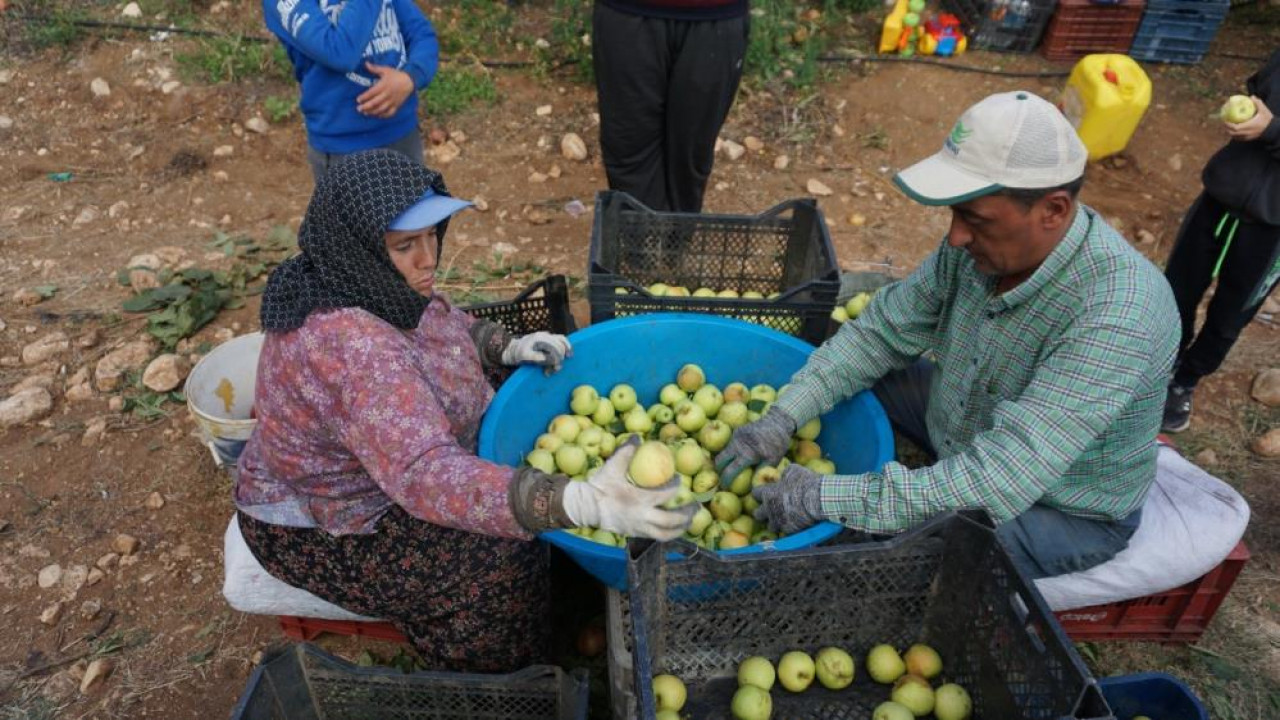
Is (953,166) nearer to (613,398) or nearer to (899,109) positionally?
(613,398)

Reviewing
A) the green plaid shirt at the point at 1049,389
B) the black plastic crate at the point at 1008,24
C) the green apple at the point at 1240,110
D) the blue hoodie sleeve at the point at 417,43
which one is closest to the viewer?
the green plaid shirt at the point at 1049,389

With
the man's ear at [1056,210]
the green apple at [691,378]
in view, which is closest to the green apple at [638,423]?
the green apple at [691,378]

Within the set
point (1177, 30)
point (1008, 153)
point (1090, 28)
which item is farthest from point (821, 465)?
point (1177, 30)

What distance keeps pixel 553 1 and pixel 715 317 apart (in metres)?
6.25

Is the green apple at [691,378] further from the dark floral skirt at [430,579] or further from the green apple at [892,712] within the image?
the green apple at [892,712]

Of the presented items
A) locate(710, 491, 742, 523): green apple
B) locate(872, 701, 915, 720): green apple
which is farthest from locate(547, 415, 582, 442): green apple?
locate(872, 701, 915, 720): green apple

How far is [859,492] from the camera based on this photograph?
102 inches

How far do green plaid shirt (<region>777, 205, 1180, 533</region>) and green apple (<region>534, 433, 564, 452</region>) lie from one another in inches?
44.9

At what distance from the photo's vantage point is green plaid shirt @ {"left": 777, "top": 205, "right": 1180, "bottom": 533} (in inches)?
94.3

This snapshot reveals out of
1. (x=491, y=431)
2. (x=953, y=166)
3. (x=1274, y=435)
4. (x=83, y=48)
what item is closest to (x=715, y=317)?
(x=491, y=431)

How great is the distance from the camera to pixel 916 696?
8.20ft

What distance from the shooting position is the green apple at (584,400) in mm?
3488

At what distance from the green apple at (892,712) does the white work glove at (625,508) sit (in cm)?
90

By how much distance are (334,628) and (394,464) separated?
4.83 ft
